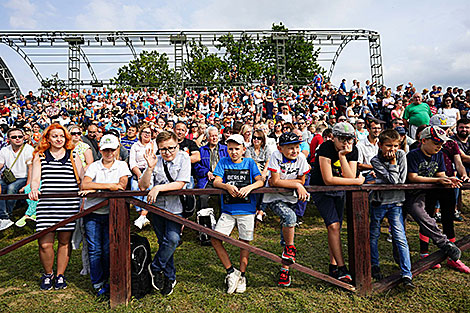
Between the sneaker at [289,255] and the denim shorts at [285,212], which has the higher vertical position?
the denim shorts at [285,212]

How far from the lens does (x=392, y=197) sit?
3.44 meters

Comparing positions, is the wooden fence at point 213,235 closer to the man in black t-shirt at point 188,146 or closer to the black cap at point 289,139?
the black cap at point 289,139

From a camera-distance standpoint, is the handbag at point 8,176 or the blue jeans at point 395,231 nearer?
the blue jeans at point 395,231

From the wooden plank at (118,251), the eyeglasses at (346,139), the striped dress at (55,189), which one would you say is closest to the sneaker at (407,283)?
the eyeglasses at (346,139)

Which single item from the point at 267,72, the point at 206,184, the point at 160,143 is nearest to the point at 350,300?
the point at 160,143

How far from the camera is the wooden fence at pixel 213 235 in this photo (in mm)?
3189

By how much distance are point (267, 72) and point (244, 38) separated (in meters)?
16.1

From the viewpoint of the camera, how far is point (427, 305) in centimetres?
313

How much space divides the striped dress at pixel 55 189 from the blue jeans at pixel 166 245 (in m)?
1.01

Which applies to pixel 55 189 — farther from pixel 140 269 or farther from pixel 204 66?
pixel 204 66

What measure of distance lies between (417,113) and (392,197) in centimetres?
567

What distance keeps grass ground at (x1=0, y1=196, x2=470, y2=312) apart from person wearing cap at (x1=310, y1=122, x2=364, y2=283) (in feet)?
1.18

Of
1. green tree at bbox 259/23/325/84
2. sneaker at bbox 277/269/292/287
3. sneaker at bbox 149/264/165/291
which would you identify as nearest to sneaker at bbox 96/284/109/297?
sneaker at bbox 149/264/165/291

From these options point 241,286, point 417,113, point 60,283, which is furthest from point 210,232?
point 417,113
